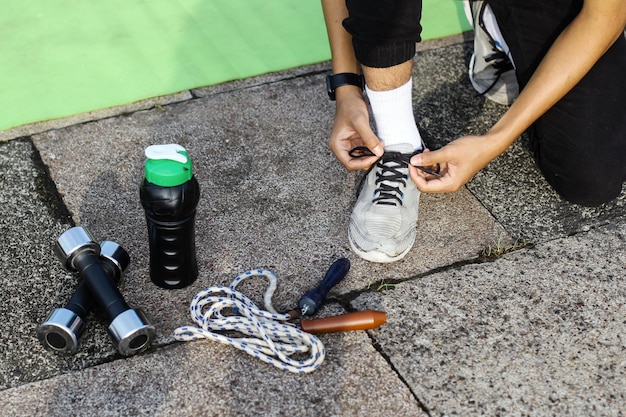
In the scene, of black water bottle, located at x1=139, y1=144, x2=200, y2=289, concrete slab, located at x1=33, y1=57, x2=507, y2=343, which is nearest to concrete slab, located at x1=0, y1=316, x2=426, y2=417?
concrete slab, located at x1=33, y1=57, x2=507, y2=343

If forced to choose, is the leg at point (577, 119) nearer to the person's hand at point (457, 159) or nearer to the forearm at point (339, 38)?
the person's hand at point (457, 159)

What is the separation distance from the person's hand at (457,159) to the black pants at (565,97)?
318 mm

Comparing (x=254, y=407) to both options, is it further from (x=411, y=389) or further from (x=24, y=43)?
(x=24, y=43)

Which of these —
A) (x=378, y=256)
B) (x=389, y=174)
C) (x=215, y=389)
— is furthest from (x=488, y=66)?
(x=215, y=389)

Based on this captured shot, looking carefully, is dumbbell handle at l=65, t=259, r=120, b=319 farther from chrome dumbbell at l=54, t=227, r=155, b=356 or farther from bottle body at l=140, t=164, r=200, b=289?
bottle body at l=140, t=164, r=200, b=289

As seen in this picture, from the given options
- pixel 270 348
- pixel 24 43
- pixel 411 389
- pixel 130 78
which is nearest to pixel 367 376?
pixel 411 389

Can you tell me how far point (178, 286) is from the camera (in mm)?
2107

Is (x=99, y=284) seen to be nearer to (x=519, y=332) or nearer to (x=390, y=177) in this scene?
(x=390, y=177)

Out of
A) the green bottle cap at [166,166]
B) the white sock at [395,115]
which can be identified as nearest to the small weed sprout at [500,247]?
the white sock at [395,115]

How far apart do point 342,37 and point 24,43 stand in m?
1.47

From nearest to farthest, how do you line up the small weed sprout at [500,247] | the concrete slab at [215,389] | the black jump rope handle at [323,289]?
the concrete slab at [215,389], the black jump rope handle at [323,289], the small weed sprout at [500,247]

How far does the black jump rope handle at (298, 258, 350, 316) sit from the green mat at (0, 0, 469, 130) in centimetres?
118

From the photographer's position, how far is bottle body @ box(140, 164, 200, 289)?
1.84m

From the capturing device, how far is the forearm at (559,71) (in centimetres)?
217
